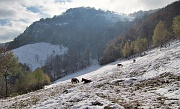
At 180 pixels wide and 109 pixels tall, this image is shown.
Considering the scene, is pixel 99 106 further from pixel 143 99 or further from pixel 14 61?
pixel 14 61

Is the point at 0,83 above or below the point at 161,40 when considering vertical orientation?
below

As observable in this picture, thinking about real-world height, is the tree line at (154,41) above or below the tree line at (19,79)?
above

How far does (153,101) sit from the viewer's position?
17234 millimetres

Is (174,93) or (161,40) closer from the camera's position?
(174,93)

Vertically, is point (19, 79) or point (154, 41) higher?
point (154, 41)

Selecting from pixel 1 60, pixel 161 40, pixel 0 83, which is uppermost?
pixel 161 40

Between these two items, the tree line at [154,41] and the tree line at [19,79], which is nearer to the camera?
the tree line at [19,79]

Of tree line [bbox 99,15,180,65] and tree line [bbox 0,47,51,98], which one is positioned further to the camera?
tree line [bbox 99,15,180,65]

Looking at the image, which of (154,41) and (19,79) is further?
(154,41)

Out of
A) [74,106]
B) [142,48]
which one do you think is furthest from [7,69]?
[142,48]

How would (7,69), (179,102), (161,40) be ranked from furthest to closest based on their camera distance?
(161,40) < (7,69) < (179,102)

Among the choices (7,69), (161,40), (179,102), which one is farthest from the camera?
(161,40)

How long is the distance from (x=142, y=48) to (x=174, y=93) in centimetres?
11866

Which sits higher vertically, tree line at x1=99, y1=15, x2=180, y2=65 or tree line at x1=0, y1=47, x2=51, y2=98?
tree line at x1=99, y1=15, x2=180, y2=65
